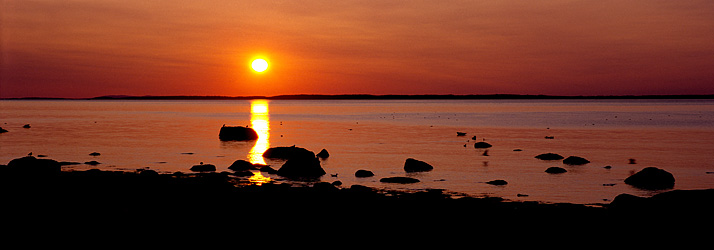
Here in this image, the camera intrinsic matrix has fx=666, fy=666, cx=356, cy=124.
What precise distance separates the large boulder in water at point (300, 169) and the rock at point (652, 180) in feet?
45.3

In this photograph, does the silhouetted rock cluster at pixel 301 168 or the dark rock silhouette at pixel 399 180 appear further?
the silhouetted rock cluster at pixel 301 168

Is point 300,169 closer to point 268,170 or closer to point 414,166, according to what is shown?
point 268,170

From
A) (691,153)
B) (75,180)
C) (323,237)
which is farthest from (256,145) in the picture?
(323,237)

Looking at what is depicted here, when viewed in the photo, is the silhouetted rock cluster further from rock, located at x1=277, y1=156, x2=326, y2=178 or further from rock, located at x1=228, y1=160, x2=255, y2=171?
rock, located at x1=228, y1=160, x2=255, y2=171

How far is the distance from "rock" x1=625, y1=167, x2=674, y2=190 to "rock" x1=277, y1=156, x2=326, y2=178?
13.8 m

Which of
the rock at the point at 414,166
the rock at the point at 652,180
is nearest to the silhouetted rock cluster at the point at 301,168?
the rock at the point at 414,166

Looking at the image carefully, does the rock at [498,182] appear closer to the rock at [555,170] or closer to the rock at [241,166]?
the rock at [555,170]

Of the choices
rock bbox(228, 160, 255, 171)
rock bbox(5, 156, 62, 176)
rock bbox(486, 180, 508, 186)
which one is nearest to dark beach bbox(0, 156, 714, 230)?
rock bbox(5, 156, 62, 176)

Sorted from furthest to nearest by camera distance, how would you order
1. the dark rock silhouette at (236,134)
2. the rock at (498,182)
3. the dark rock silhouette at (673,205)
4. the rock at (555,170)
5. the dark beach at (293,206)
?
the dark rock silhouette at (236,134) < the rock at (555,170) < the rock at (498,182) < the dark beach at (293,206) < the dark rock silhouette at (673,205)

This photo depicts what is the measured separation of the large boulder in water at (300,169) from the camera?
100 feet

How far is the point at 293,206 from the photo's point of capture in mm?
19578

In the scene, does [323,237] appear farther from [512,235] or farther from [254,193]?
[254,193]

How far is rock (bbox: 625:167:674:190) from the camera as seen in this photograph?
27.6 meters

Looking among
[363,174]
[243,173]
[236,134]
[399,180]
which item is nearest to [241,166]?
[243,173]
